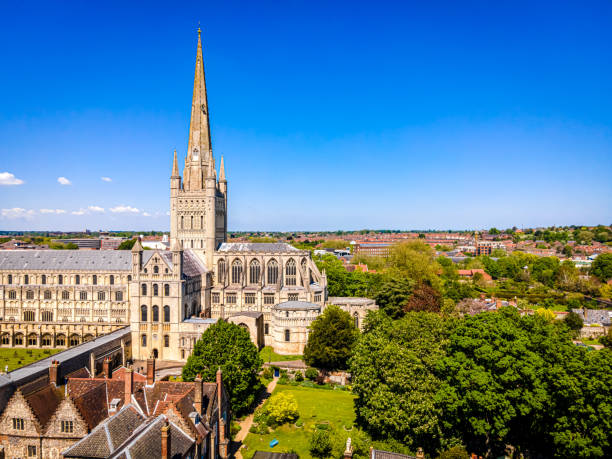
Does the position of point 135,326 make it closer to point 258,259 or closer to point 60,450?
point 258,259

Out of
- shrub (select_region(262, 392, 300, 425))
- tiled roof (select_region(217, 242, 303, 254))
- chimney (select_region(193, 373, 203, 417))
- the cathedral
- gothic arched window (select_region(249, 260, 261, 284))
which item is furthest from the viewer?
gothic arched window (select_region(249, 260, 261, 284))

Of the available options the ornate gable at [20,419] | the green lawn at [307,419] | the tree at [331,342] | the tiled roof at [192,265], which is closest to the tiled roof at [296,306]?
the tree at [331,342]

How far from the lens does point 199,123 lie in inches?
2886

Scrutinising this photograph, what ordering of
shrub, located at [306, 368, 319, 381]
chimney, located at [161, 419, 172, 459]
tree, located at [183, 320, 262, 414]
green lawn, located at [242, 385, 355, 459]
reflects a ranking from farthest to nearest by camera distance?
shrub, located at [306, 368, 319, 381]
tree, located at [183, 320, 262, 414]
green lawn, located at [242, 385, 355, 459]
chimney, located at [161, 419, 172, 459]

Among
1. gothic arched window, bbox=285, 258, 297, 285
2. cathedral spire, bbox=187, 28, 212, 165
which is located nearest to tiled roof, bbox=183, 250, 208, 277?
gothic arched window, bbox=285, 258, 297, 285

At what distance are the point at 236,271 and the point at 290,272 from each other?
973 centimetres

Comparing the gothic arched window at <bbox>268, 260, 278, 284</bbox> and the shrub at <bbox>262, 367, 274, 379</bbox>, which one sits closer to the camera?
the shrub at <bbox>262, 367, 274, 379</bbox>

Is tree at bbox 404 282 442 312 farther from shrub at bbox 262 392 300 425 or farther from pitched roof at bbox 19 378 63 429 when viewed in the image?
pitched roof at bbox 19 378 63 429

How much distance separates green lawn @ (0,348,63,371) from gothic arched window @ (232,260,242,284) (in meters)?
29.4

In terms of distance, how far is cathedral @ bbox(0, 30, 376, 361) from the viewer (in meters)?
67.1

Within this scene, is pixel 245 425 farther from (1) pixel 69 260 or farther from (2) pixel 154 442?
(1) pixel 69 260

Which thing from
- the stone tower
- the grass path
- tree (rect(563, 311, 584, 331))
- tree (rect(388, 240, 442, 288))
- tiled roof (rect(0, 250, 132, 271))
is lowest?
the grass path

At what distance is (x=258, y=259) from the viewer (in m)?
72.7

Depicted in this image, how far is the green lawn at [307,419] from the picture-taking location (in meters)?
37.6
